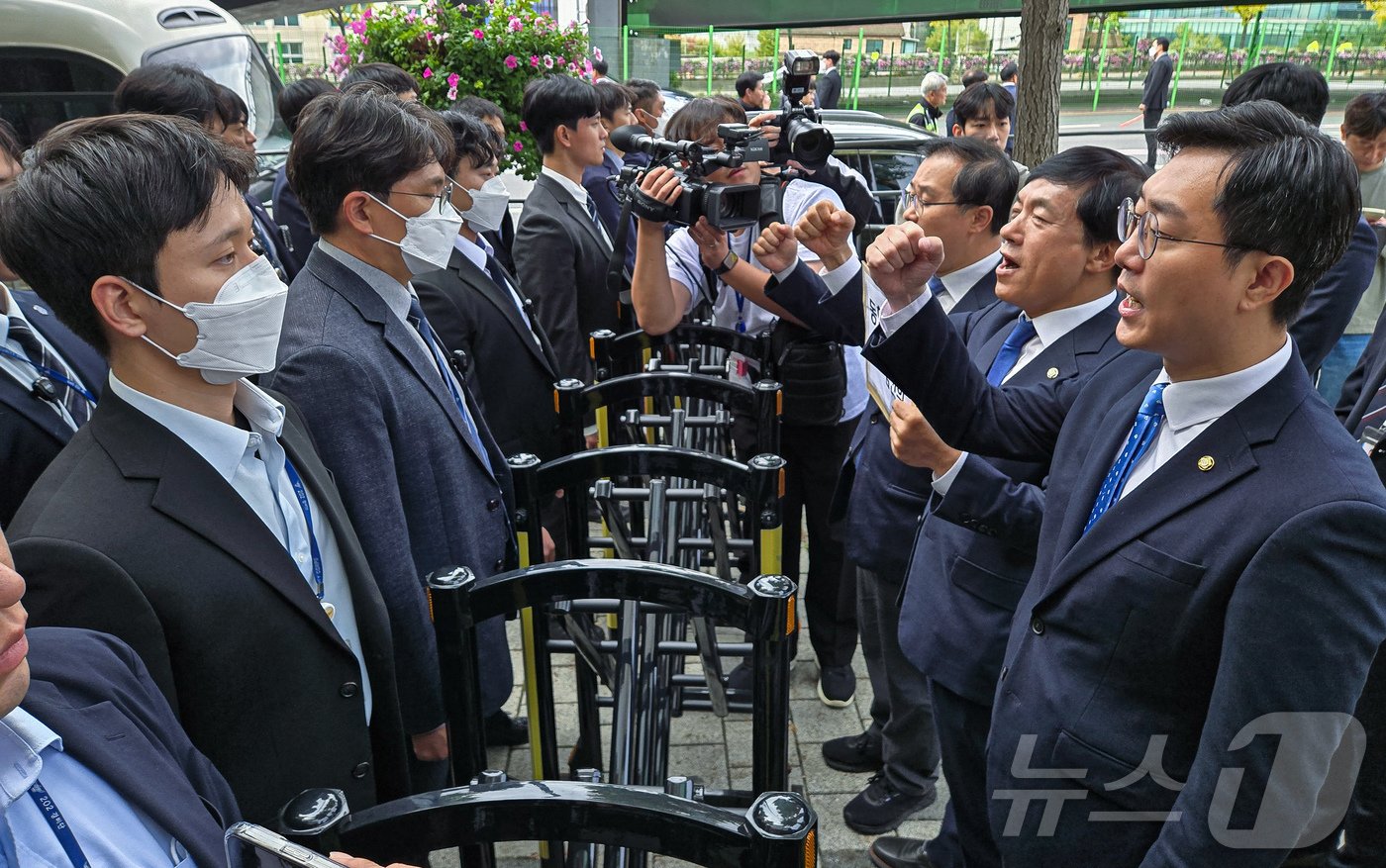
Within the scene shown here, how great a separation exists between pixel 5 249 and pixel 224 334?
1.15ft

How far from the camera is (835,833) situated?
2.88 metres

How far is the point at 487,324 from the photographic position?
316cm

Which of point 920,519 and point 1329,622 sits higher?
point 1329,622

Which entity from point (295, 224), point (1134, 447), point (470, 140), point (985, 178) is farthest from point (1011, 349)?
point (295, 224)

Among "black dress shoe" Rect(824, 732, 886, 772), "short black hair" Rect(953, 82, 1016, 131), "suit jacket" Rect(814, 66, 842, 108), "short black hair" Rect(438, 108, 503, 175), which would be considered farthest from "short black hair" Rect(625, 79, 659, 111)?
"suit jacket" Rect(814, 66, 842, 108)

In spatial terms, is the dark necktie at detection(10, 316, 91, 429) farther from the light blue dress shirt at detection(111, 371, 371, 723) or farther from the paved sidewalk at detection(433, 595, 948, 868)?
the paved sidewalk at detection(433, 595, 948, 868)

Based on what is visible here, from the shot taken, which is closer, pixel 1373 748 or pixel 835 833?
pixel 1373 748

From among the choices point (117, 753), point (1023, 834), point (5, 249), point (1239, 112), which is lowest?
point (1023, 834)

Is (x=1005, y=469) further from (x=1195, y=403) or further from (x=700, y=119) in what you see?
(x=700, y=119)

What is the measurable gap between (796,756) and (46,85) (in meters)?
8.66

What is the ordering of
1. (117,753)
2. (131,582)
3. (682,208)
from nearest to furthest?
(117,753)
(131,582)
(682,208)

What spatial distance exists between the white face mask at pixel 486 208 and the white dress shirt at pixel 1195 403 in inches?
99.1

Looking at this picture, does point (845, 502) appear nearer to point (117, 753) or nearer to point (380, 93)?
point (380, 93)

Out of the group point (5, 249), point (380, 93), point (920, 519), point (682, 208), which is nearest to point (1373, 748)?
point (920, 519)
